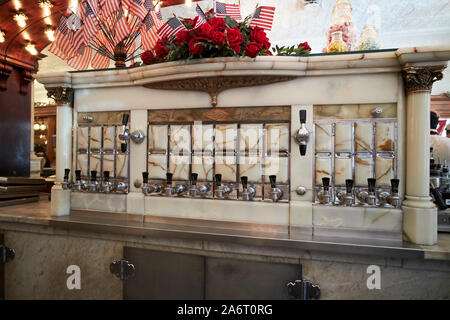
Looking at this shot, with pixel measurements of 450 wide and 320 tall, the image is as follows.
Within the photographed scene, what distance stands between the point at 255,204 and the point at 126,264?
109 cm

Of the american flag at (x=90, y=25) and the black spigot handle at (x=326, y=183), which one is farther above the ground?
the american flag at (x=90, y=25)

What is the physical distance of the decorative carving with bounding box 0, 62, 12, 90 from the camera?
507cm

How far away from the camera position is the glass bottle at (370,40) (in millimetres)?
2300

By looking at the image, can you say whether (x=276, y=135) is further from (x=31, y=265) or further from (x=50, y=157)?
(x=50, y=157)

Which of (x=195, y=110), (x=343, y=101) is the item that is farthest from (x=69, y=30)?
(x=343, y=101)

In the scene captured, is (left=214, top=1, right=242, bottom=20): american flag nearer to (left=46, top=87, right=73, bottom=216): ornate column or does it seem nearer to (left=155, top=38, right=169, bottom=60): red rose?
A: (left=155, top=38, right=169, bottom=60): red rose

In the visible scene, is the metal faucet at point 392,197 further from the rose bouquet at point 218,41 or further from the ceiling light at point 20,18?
the ceiling light at point 20,18

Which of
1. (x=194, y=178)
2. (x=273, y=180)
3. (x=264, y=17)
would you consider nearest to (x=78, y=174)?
(x=194, y=178)

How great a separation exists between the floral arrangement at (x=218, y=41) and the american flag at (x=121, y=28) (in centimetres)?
74

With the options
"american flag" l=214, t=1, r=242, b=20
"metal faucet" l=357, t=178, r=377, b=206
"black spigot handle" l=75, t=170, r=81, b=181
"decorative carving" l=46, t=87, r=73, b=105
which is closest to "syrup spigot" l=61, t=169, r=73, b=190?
"black spigot handle" l=75, t=170, r=81, b=181

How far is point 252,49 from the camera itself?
2.04m

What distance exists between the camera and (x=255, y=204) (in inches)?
89.6

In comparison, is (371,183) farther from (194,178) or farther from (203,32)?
(203,32)

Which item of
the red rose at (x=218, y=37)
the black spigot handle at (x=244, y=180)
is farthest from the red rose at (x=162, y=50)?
the black spigot handle at (x=244, y=180)
